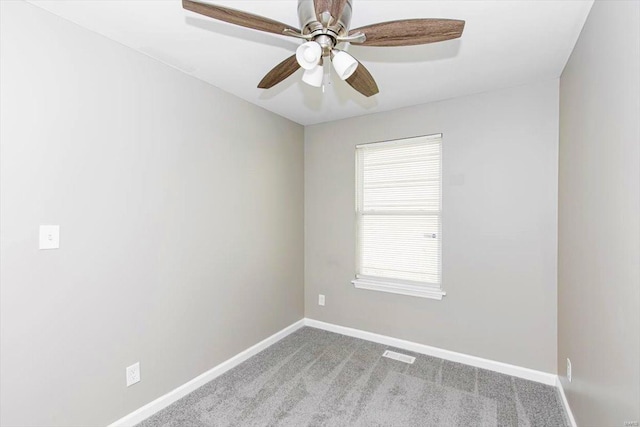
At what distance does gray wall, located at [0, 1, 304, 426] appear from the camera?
1.52 m

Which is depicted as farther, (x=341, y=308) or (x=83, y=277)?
(x=341, y=308)

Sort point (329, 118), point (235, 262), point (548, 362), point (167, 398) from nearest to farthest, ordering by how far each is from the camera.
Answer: point (167, 398)
point (548, 362)
point (235, 262)
point (329, 118)

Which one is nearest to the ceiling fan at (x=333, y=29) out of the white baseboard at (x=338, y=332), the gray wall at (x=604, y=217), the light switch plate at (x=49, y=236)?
the gray wall at (x=604, y=217)

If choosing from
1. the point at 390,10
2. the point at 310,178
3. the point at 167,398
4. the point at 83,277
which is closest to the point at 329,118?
the point at 310,178

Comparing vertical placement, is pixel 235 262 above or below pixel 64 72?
below

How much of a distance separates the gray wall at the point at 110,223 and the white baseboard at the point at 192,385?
5 centimetres

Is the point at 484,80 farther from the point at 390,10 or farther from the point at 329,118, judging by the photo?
the point at 329,118

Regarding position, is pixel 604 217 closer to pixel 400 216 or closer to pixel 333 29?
pixel 333 29

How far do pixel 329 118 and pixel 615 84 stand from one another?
2.45 metres

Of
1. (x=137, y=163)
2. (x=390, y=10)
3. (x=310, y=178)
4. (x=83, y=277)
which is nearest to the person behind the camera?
(x=390, y=10)

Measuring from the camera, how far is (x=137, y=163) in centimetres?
201

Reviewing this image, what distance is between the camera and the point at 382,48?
2.01 meters

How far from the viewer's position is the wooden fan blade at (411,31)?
1173 millimetres

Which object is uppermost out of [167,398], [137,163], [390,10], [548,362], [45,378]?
[390,10]
